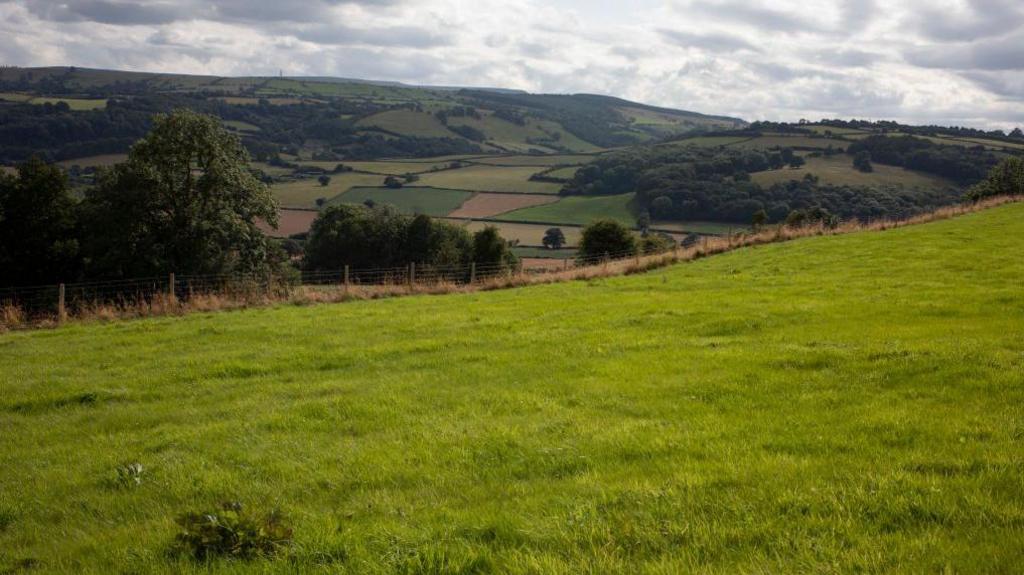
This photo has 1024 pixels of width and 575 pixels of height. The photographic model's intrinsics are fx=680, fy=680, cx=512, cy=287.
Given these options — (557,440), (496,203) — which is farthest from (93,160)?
(557,440)

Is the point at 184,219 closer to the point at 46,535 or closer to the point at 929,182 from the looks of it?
the point at 46,535

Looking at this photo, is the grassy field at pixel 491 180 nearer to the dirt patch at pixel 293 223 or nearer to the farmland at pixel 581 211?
the farmland at pixel 581 211

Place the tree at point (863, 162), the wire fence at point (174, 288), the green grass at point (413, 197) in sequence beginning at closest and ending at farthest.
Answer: the wire fence at point (174, 288) → the green grass at point (413, 197) → the tree at point (863, 162)

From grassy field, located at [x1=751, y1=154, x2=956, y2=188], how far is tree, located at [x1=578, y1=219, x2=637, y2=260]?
182 feet

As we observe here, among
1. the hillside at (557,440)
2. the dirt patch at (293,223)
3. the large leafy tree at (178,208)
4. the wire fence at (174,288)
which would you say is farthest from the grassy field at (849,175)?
the hillside at (557,440)

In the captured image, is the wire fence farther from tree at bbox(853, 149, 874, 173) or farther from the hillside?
tree at bbox(853, 149, 874, 173)

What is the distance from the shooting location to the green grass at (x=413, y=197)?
109188 millimetres

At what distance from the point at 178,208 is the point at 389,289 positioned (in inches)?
788

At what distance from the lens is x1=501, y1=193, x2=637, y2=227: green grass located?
10162 centimetres

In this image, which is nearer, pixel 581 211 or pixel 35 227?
pixel 35 227

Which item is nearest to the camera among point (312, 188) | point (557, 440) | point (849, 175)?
point (557, 440)

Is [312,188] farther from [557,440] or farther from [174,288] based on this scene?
[557,440]

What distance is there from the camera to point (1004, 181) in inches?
2451

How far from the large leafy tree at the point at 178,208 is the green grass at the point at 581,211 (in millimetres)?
62770
